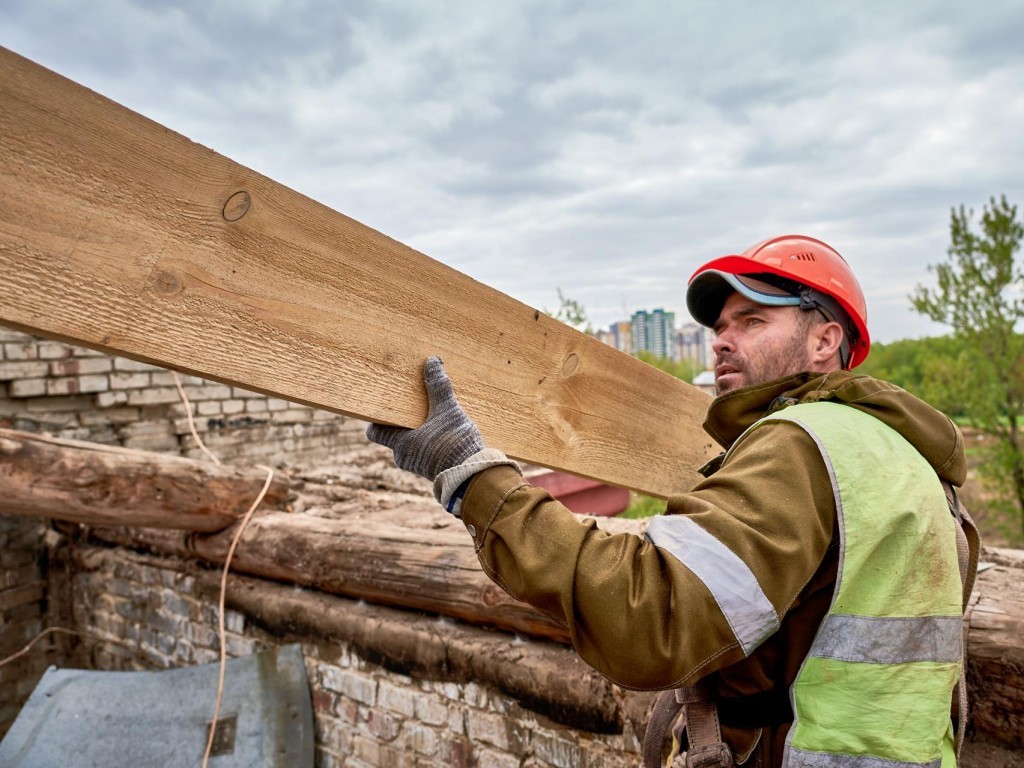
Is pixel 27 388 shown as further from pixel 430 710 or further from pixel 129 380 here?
pixel 430 710

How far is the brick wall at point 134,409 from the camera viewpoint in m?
4.72

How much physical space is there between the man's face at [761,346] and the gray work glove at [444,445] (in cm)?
64

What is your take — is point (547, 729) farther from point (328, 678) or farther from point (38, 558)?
point (38, 558)

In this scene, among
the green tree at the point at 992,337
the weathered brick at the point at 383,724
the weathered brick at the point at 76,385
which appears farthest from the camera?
the green tree at the point at 992,337

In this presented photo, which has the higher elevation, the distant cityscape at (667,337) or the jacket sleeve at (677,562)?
the distant cityscape at (667,337)

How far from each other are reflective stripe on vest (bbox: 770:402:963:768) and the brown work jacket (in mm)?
44

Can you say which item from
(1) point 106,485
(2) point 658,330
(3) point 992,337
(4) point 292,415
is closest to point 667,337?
(2) point 658,330

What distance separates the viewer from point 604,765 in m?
2.28

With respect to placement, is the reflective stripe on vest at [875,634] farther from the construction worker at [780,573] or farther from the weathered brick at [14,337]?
the weathered brick at [14,337]

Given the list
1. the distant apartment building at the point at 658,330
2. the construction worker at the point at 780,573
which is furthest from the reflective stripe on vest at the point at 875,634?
the distant apartment building at the point at 658,330

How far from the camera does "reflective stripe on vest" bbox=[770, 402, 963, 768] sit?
118 centimetres

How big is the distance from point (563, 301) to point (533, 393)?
564 inches

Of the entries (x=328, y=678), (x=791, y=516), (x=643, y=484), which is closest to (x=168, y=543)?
(x=328, y=678)

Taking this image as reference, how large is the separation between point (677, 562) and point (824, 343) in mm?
818
